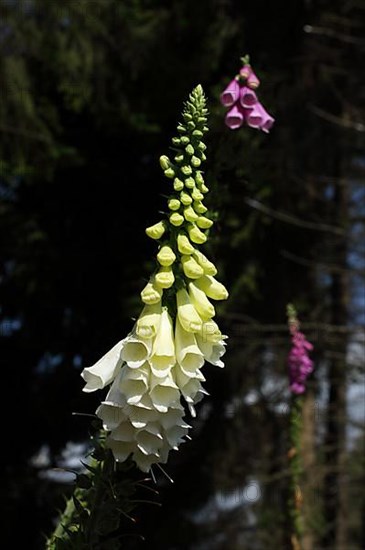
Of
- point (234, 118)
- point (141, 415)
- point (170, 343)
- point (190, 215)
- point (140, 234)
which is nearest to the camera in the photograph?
point (141, 415)

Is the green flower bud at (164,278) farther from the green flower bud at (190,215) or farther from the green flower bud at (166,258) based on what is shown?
the green flower bud at (190,215)

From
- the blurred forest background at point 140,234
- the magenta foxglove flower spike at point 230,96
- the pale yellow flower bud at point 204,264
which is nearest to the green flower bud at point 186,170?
the pale yellow flower bud at point 204,264

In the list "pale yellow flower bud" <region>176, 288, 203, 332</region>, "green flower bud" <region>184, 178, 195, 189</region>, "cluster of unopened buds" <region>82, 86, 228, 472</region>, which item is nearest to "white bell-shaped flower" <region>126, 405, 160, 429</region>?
"cluster of unopened buds" <region>82, 86, 228, 472</region>

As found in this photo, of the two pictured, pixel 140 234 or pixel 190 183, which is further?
pixel 140 234

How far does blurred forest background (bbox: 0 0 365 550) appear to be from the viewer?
9.45 metres

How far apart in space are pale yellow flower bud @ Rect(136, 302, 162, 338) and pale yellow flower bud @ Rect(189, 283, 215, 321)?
10 centimetres

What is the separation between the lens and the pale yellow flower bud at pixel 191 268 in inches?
77.2

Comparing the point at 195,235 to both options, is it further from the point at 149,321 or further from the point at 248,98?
the point at 248,98

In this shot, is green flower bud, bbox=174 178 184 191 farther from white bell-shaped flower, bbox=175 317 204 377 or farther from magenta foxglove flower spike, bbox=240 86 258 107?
magenta foxglove flower spike, bbox=240 86 258 107

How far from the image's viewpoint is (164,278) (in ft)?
6.34

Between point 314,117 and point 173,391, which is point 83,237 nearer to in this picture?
point 314,117

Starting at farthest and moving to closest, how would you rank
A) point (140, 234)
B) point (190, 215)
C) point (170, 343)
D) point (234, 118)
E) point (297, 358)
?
point (140, 234)
point (297, 358)
point (234, 118)
point (190, 215)
point (170, 343)

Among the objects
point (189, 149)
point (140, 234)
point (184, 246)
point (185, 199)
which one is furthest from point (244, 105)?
point (140, 234)

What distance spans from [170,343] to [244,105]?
1.92 meters
